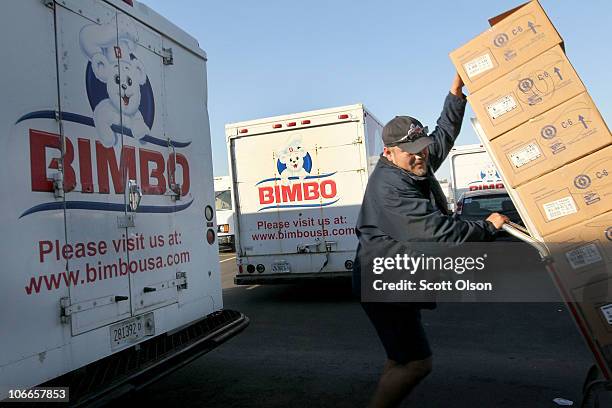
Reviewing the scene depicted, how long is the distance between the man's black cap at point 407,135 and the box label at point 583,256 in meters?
0.97

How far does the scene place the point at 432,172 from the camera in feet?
10.2

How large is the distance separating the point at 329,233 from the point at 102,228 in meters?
5.00

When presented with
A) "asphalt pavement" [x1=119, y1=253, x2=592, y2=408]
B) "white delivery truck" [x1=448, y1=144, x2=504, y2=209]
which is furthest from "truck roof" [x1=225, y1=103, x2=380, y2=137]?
"white delivery truck" [x1=448, y1=144, x2=504, y2=209]

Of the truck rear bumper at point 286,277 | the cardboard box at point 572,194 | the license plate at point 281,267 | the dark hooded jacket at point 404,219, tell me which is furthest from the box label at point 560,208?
the license plate at point 281,267

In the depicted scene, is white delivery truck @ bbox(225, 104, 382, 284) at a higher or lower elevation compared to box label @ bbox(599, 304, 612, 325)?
higher

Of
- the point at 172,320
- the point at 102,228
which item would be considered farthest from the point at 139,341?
the point at 102,228

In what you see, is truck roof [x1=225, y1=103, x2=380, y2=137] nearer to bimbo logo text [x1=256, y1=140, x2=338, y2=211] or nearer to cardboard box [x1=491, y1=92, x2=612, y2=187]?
bimbo logo text [x1=256, y1=140, x2=338, y2=211]

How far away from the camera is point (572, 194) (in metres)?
2.61

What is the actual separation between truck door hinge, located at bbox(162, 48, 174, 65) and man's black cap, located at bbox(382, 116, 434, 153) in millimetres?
2159

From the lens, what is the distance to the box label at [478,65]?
280 cm

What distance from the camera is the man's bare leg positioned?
2.77m

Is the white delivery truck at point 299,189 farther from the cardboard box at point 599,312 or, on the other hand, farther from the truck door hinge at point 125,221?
the cardboard box at point 599,312

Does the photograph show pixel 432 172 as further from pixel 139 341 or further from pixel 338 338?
pixel 338 338

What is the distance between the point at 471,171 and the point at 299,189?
9501 mm
